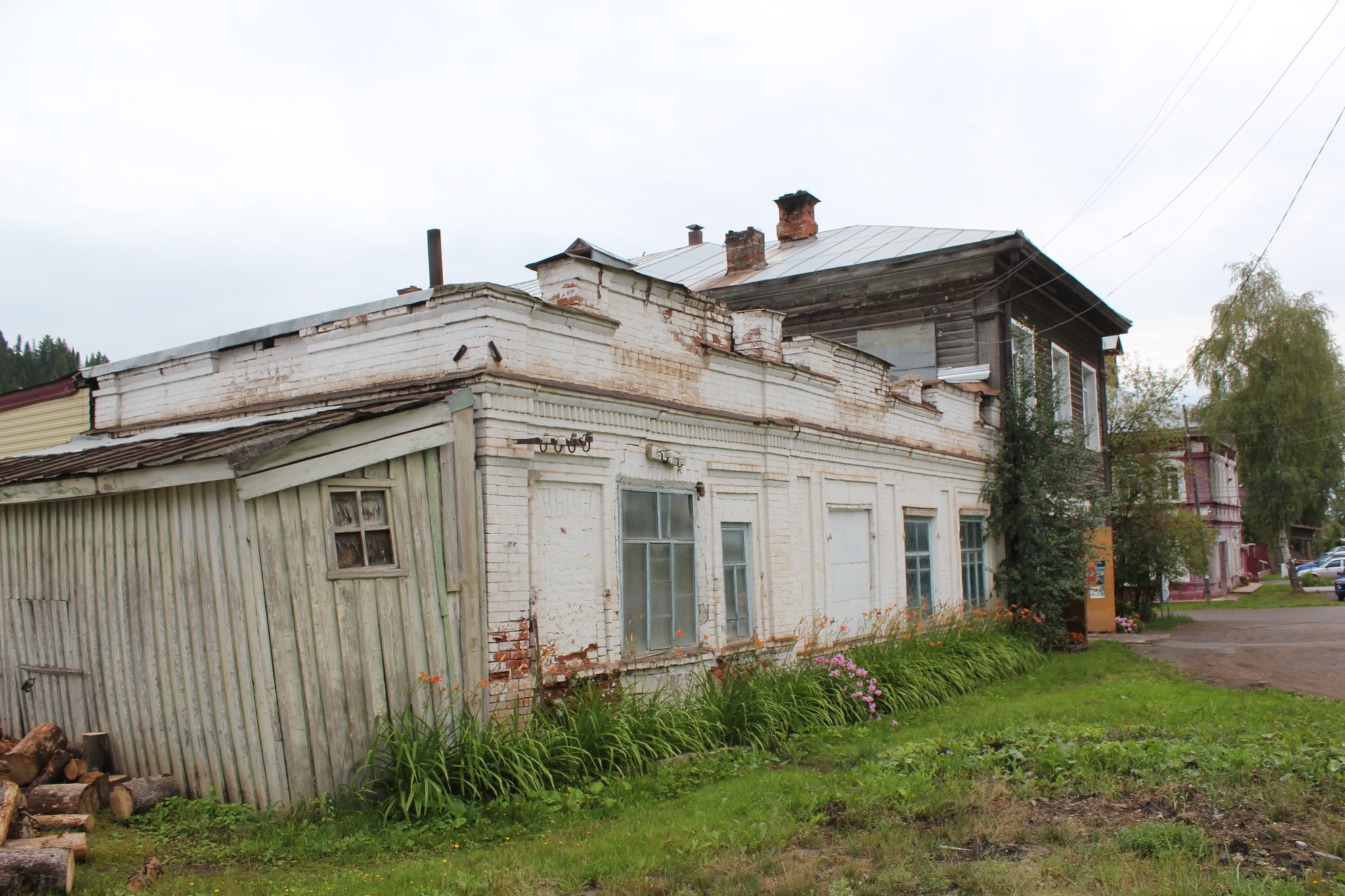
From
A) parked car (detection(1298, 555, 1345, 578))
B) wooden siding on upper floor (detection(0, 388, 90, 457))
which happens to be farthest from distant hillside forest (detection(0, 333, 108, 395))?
parked car (detection(1298, 555, 1345, 578))

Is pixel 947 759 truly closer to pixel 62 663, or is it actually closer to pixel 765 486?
pixel 765 486

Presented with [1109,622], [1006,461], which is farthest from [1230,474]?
[1006,461]

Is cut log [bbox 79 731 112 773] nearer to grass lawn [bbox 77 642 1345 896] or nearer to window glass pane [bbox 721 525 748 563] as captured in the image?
grass lawn [bbox 77 642 1345 896]

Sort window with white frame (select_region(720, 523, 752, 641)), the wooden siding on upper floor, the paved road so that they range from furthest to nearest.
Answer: the paved road < the wooden siding on upper floor < window with white frame (select_region(720, 523, 752, 641))

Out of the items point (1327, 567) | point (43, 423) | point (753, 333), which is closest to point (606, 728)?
point (753, 333)

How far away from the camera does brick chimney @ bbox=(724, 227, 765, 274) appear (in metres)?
16.8

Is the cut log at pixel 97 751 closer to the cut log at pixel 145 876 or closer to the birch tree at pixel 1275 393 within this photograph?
the cut log at pixel 145 876

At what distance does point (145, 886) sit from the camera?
4535 millimetres

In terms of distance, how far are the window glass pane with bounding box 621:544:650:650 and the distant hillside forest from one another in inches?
1795

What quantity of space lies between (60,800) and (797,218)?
632 inches

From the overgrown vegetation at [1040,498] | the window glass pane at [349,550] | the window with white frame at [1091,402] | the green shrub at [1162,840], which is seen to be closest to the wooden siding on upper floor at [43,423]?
the window glass pane at [349,550]

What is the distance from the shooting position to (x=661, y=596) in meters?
8.18

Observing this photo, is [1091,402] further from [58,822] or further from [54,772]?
[58,822]

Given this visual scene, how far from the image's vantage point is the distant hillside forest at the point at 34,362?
45.6 metres
